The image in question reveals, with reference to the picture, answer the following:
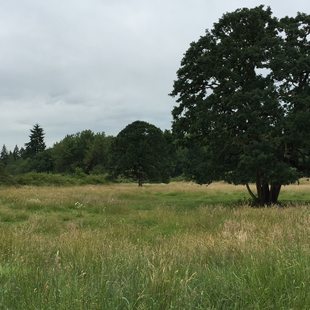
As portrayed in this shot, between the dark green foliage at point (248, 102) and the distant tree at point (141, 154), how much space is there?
135ft

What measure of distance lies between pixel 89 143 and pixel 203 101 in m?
91.3

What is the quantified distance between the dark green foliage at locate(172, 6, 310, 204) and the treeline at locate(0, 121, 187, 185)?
281 centimetres

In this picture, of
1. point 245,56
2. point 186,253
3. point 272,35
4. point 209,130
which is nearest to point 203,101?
point 209,130

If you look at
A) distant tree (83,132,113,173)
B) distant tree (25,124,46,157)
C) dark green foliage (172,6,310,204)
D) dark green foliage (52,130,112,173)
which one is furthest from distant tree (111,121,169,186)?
distant tree (25,124,46,157)

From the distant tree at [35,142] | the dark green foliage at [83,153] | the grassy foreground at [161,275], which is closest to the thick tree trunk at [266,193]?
the grassy foreground at [161,275]

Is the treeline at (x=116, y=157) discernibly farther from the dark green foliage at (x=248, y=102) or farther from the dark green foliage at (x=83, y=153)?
the dark green foliage at (x=248, y=102)

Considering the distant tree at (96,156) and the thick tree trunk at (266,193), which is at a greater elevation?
the distant tree at (96,156)

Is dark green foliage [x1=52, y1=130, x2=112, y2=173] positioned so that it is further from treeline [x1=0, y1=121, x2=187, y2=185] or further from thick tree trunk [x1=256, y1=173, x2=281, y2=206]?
thick tree trunk [x1=256, y1=173, x2=281, y2=206]

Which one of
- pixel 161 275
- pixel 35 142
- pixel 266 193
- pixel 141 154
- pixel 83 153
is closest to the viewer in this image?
pixel 161 275

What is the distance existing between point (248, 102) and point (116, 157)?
49332 millimetres

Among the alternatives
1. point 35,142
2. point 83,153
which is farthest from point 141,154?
point 35,142

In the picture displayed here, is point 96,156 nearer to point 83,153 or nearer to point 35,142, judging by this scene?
point 83,153

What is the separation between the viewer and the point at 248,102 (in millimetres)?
23234

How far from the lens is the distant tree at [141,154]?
68812mm
